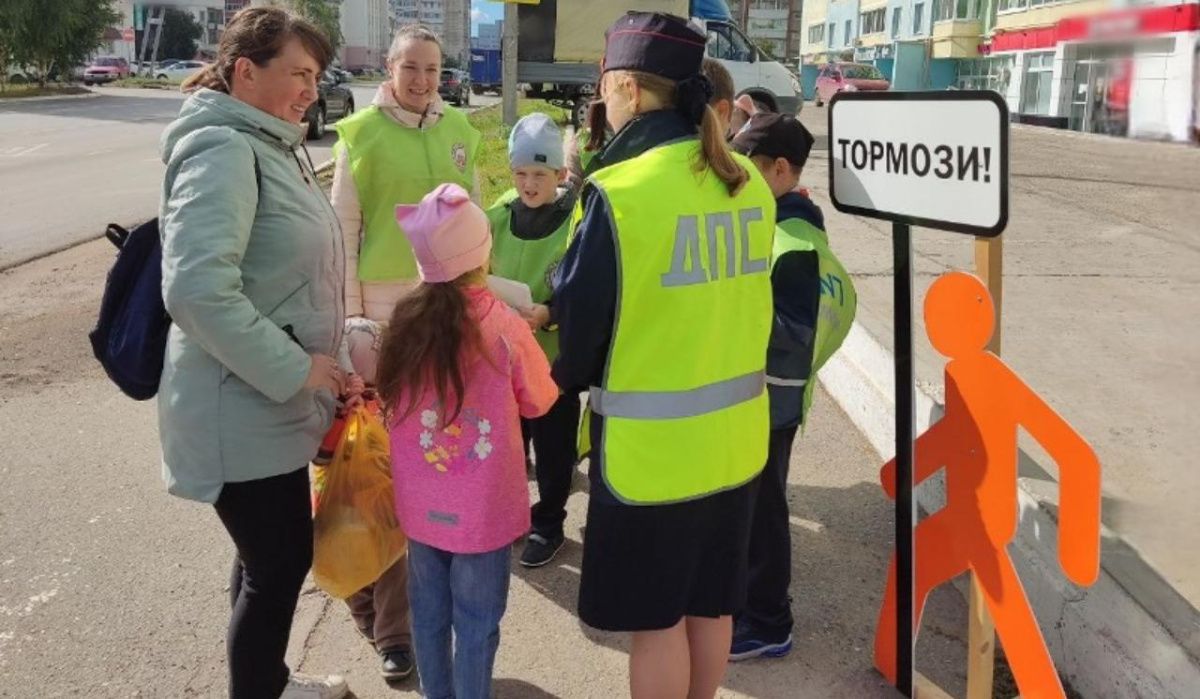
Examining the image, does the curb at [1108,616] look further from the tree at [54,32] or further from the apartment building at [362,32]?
the apartment building at [362,32]

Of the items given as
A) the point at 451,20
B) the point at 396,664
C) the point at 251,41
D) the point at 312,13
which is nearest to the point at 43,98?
the point at 312,13

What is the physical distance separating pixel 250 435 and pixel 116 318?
0.44m

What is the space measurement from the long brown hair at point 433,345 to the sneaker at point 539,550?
53.8 inches

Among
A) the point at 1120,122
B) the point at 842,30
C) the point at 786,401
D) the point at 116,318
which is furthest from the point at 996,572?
the point at 842,30

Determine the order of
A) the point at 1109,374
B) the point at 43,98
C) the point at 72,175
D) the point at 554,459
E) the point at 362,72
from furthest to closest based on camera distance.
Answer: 1. the point at 362,72
2. the point at 43,98
3. the point at 72,175
4. the point at 1109,374
5. the point at 554,459

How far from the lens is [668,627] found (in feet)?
7.41

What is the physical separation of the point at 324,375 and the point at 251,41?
2.54ft

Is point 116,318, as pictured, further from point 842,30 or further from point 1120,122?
point 842,30

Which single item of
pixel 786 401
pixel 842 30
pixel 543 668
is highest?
pixel 842 30

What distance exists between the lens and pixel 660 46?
2.10 meters

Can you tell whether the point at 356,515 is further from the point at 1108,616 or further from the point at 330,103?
the point at 330,103

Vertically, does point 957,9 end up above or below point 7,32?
below

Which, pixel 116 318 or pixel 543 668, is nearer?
pixel 116 318

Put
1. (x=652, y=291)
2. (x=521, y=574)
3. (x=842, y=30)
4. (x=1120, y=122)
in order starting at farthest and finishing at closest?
Answer: (x=842, y=30) < (x=521, y=574) < (x=652, y=291) < (x=1120, y=122)
